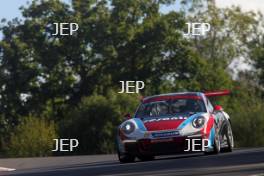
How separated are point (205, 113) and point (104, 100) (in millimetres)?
23519

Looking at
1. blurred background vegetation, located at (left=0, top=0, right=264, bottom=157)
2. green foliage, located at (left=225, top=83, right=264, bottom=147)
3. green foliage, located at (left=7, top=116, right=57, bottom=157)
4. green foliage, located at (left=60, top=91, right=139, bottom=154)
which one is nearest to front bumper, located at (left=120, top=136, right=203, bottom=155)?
green foliage, located at (left=7, top=116, right=57, bottom=157)

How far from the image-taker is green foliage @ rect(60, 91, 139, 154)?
39.8m

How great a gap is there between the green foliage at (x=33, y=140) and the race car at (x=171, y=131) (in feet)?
53.8

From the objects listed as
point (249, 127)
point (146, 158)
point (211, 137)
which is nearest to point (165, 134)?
point (211, 137)

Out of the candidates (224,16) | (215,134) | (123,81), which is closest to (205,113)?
(215,134)

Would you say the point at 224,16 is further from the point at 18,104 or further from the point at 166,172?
the point at 166,172

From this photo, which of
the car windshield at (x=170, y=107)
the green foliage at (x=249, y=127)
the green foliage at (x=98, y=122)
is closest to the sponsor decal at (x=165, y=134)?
the car windshield at (x=170, y=107)

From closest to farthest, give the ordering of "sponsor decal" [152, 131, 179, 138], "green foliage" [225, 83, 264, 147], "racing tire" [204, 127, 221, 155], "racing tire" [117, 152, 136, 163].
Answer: "sponsor decal" [152, 131, 179, 138] → "racing tire" [204, 127, 221, 155] → "racing tire" [117, 152, 136, 163] → "green foliage" [225, 83, 264, 147]

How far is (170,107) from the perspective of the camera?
1981 cm

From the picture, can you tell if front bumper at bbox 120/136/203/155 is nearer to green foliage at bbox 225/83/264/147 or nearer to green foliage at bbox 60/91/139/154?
green foliage at bbox 225/83/264/147

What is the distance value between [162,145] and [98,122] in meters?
23.1

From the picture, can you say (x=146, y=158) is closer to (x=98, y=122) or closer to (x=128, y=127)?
(x=128, y=127)

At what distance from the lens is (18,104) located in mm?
57688

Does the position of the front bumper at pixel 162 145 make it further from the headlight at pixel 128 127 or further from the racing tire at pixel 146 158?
the racing tire at pixel 146 158
